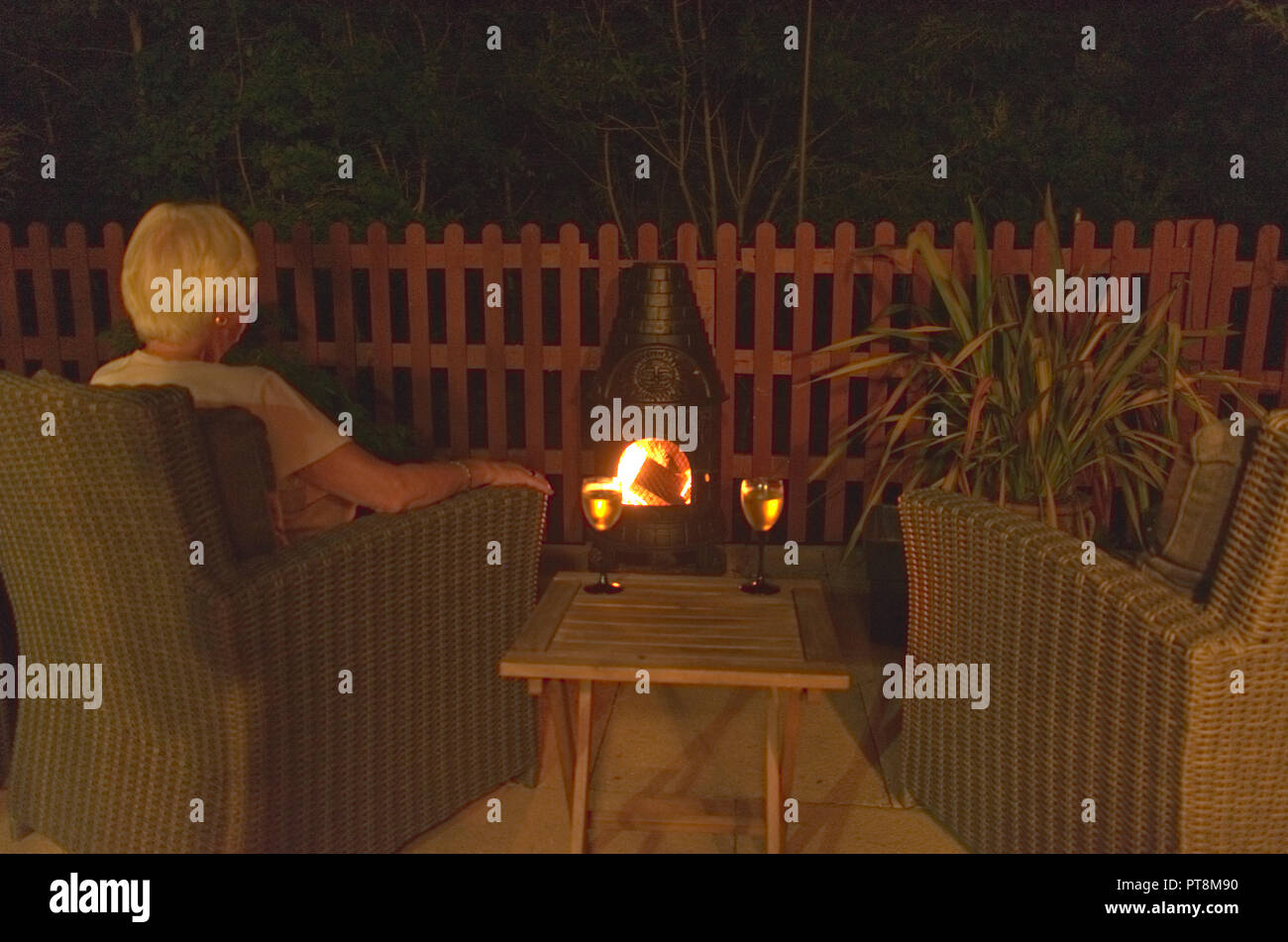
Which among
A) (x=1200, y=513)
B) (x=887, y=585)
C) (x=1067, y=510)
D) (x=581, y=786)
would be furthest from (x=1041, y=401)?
(x=581, y=786)

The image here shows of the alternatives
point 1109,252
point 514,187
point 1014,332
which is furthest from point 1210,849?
point 514,187

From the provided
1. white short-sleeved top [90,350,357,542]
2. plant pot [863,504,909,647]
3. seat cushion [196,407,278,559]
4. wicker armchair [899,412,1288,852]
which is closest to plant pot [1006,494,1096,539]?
plant pot [863,504,909,647]

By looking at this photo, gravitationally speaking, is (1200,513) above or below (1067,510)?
above

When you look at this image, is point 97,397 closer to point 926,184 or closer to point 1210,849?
point 1210,849

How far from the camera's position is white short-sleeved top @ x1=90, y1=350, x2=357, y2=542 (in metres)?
2.25

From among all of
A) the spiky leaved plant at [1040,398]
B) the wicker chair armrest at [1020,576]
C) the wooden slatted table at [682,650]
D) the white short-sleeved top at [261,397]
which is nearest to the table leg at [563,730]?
the wooden slatted table at [682,650]

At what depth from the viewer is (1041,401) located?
324 cm

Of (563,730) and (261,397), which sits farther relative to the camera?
(563,730)

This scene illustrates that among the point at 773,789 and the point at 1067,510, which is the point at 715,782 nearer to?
the point at 773,789

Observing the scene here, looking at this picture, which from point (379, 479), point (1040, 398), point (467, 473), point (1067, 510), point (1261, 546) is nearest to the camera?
point (1261, 546)

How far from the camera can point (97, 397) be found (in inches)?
74.9

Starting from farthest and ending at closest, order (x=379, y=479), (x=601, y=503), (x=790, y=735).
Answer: (x=601, y=503), (x=790, y=735), (x=379, y=479)

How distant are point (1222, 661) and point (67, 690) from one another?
6.95 ft

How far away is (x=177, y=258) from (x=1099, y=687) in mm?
1902
